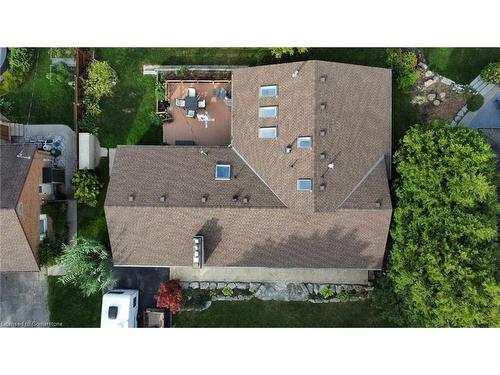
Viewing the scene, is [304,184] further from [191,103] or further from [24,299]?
[24,299]

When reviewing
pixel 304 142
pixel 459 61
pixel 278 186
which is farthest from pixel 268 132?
pixel 459 61

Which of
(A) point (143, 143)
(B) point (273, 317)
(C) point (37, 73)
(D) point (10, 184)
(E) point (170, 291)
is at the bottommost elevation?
(B) point (273, 317)

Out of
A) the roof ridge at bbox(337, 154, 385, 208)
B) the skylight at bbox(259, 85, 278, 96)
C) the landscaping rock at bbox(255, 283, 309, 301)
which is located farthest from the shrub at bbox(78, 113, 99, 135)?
the roof ridge at bbox(337, 154, 385, 208)

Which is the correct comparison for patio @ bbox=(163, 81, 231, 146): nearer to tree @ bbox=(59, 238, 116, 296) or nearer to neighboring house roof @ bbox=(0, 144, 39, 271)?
tree @ bbox=(59, 238, 116, 296)

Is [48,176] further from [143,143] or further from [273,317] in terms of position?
[273,317]

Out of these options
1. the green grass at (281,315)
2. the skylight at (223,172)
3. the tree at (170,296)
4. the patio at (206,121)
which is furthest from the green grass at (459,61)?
the tree at (170,296)

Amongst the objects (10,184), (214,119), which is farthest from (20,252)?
(214,119)
